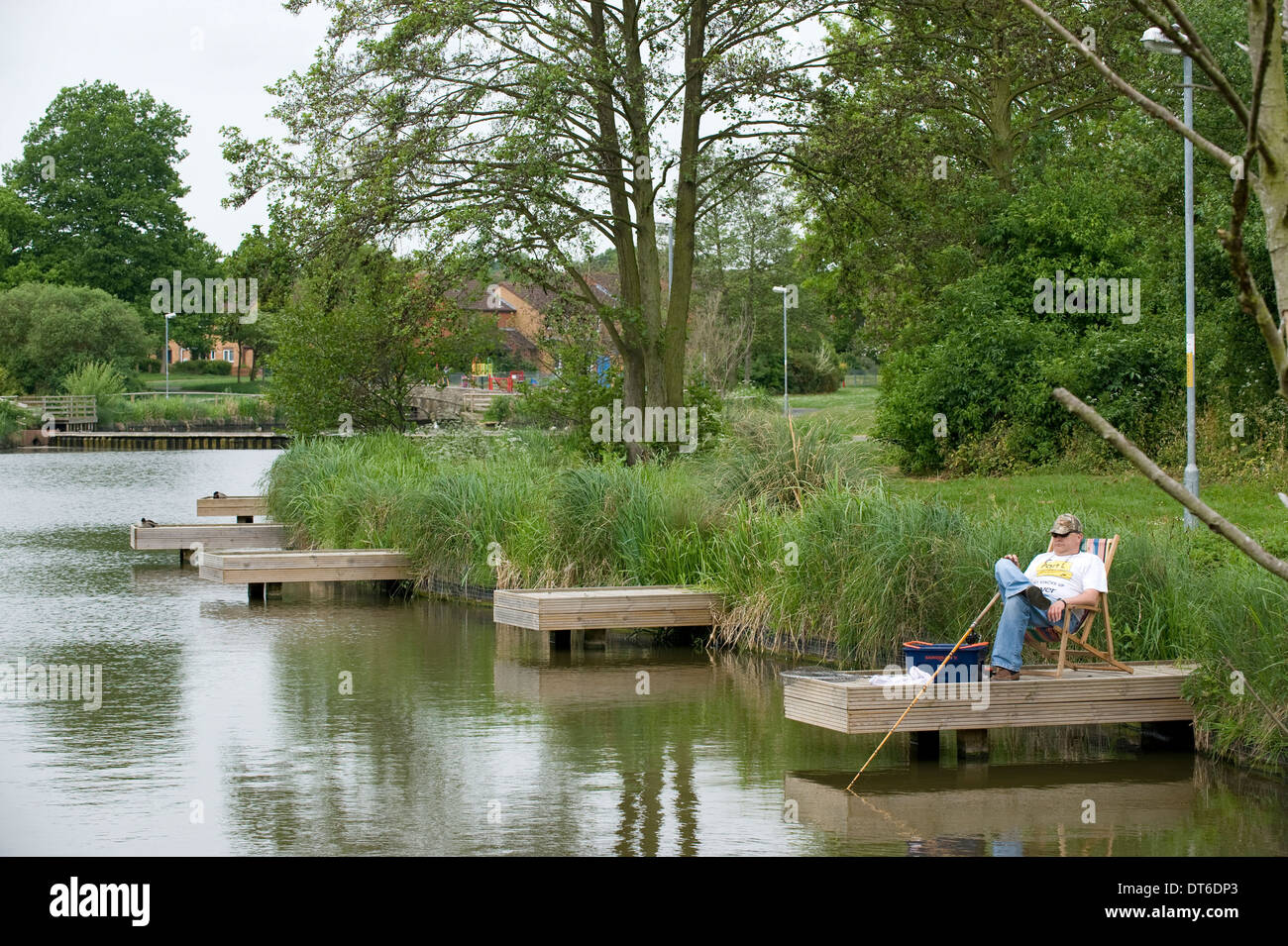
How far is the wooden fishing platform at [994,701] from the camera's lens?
9.43 m

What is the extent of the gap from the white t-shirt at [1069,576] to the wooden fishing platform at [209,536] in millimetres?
14764

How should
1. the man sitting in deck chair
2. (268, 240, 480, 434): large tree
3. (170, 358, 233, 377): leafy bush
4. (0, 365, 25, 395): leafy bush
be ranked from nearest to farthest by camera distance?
the man sitting in deck chair, (268, 240, 480, 434): large tree, (0, 365, 25, 395): leafy bush, (170, 358, 233, 377): leafy bush

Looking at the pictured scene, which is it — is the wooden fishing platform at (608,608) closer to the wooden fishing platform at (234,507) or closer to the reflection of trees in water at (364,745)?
the reflection of trees in water at (364,745)

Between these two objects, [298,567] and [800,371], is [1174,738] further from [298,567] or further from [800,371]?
[800,371]

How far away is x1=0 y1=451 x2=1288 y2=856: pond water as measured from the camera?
793cm

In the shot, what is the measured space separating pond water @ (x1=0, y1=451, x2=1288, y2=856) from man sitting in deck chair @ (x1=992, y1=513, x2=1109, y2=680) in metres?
0.78

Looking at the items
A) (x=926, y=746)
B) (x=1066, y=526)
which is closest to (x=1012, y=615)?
(x=1066, y=526)

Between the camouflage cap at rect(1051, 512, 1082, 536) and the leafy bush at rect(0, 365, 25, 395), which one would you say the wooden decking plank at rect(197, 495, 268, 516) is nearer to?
the camouflage cap at rect(1051, 512, 1082, 536)

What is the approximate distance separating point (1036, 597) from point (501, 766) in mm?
3786

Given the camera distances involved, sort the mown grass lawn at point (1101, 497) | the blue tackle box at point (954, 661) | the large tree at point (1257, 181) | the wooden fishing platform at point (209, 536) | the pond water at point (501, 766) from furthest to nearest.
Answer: the wooden fishing platform at point (209, 536) < the mown grass lawn at point (1101, 497) < the blue tackle box at point (954, 661) < the pond water at point (501, 766) < the large tree at point (1257, 181)

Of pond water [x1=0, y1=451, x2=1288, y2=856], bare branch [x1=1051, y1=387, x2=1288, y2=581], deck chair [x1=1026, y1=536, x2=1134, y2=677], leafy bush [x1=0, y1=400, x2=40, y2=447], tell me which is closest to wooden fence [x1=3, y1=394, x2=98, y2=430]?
leafy bush [x1=0, y1=400, x2=40, y2=447]

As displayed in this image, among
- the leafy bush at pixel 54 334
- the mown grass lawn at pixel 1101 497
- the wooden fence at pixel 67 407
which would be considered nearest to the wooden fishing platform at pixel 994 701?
the mown grass lawn at pixel 1101 497

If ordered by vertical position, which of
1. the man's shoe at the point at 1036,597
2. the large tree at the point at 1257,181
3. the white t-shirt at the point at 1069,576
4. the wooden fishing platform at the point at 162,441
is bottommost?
the man's shoe at the point at 1036,597
